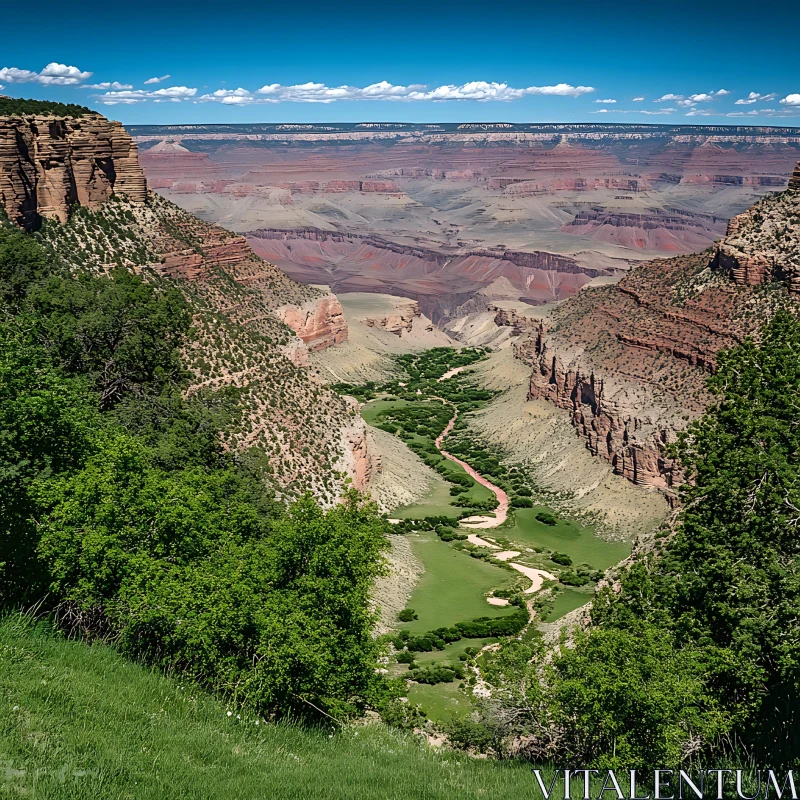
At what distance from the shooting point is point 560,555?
53000mm

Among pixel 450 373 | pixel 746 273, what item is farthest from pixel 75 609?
pixel 450 373

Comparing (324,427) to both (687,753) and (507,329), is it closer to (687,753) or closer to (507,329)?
(687,753)

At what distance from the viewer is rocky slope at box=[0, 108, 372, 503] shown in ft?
158

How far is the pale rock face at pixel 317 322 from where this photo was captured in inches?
3551

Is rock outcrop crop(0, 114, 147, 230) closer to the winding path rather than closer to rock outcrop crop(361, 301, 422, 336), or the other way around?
the winding path

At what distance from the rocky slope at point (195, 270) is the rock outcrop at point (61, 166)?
0.07 meters

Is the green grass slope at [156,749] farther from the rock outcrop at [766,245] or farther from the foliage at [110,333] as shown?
the rock outcrop at [766,245]

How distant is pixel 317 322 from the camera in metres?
99.1

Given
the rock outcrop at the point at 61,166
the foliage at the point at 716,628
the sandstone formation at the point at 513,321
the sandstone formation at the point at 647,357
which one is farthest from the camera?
the sandstone formation at the point at 513,321

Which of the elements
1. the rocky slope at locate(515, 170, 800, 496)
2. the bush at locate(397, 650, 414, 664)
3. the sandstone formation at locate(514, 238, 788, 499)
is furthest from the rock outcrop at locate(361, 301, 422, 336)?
the bush at locate(397, 650, 414, 664)

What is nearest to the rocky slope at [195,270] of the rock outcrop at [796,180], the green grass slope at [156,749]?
the green grass slope at [156,749]

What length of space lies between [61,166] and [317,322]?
44.7 meters

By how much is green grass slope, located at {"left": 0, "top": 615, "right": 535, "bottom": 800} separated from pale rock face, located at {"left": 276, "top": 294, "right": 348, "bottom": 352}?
229 feet

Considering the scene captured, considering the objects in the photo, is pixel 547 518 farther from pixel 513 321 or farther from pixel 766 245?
pixel 513 321
